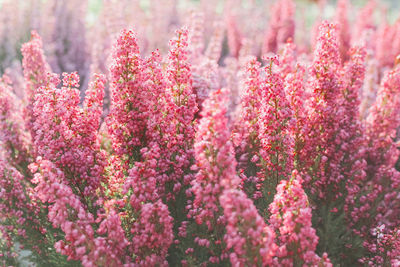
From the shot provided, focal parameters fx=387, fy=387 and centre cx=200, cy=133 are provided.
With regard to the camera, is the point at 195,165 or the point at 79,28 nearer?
the point at 195,165

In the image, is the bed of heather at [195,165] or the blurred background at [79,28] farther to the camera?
the blurred background at [79,28]

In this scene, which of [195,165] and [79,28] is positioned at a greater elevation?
[79,28]

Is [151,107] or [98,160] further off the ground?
[151,107]

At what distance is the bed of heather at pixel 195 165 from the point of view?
213 cm

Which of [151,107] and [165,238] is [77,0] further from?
[165,238]

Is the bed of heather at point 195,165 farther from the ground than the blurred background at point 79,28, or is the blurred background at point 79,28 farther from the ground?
the blurred background at point 79,28

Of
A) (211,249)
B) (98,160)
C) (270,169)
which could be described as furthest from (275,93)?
(98,160)

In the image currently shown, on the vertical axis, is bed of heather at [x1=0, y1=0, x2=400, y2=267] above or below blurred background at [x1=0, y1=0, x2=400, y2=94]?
below

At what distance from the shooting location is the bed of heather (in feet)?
6.99

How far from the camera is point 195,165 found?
2230 mm

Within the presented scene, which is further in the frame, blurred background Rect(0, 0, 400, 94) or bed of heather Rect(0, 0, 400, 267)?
blurred background Rect(0, 0, 400, 94)

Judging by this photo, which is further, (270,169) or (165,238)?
(270,169)

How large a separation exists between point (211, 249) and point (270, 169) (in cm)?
79

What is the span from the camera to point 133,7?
30.0 feet
